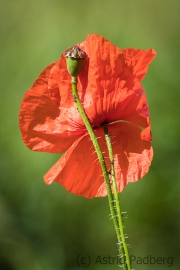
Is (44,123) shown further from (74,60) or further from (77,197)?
(77,197)

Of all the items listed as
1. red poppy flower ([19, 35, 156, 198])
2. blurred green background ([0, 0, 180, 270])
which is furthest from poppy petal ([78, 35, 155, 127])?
blurred green background ([0, 0, 180, 270])

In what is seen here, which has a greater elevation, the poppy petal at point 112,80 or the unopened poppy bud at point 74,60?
the unopened poppy bud at point 74,60

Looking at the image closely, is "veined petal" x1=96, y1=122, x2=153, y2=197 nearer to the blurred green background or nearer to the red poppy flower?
the red poppy flower

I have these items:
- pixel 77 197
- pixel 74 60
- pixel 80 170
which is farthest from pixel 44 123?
pixel 77 197

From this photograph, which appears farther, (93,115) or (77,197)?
(77,197)

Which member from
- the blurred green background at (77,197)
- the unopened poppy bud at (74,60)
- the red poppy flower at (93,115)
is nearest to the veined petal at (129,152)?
the red poppy flower at (93,115)

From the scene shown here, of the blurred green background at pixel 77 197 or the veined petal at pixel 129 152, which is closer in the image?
the veined petal at pixel 129 152

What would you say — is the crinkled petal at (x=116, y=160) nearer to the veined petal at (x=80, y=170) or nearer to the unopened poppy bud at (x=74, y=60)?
the veined petal at (x=80, y=170)
